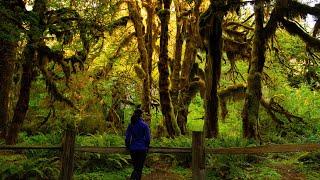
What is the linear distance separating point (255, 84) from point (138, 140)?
7651 millimetres

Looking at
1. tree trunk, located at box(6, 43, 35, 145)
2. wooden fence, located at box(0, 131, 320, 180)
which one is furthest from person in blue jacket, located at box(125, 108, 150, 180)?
tree trunk, located at box(6, 43, 35, 145)

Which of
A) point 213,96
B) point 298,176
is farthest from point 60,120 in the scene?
point 298,176

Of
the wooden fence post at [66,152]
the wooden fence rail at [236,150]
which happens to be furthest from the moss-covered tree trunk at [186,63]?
the wooden fence post at [66,152]

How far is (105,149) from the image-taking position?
8797 millimetres

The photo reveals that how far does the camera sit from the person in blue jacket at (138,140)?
320 inches

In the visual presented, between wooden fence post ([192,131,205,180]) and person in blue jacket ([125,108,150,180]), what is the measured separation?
1.12 meters

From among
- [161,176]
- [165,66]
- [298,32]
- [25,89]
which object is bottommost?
[161,176]

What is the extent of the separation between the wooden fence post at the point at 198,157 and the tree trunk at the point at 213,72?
620 centimetres

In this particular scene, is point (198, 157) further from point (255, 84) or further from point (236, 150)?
point (255, 84)

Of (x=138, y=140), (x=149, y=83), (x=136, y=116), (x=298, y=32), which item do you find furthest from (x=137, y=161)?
(x=149, y=83)

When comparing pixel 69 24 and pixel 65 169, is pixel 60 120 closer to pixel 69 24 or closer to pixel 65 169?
pixel 69 24

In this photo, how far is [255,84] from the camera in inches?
577

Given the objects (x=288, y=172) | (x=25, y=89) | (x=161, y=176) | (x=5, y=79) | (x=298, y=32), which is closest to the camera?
(x=161, y=176)

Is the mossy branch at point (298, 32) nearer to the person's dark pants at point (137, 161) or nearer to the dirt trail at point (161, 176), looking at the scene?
the dirt trail at point (161, 176)
